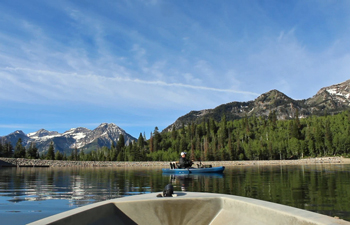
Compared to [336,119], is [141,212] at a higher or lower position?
lower

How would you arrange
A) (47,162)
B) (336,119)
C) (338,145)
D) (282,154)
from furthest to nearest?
1. (336,119)
2. (282,154)
3. (338,145)
4. (47,162)

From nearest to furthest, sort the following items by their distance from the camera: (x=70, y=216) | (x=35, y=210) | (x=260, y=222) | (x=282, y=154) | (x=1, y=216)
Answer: (x=70, y=216) → (x=260, y=222) → (x=1, y=216) → (x=35, y=210) → (x=282, y=154)

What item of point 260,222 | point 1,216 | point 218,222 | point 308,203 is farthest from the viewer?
point 308,203

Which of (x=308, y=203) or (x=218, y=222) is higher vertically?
(x=218, y=222)

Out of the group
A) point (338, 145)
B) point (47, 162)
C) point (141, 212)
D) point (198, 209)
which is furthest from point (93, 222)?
point (338, 145)

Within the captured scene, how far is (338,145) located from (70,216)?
15664cm

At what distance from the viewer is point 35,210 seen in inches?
564

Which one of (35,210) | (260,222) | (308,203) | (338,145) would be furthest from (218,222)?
(338,145)

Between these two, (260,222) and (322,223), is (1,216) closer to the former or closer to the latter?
(260,222)

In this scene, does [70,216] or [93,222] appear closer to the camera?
[70,216]

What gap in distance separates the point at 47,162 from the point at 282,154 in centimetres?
12345

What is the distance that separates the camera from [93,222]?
6.82 meters

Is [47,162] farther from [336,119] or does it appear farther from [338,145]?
[336,119]

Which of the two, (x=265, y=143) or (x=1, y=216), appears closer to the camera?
(x=1, y=216)
